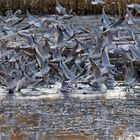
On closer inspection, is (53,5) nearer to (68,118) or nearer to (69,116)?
(69,116)

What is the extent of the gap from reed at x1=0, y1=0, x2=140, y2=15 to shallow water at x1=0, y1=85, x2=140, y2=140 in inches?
631

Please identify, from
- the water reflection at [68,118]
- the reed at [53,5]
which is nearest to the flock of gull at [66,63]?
the water reflection at [68,118]

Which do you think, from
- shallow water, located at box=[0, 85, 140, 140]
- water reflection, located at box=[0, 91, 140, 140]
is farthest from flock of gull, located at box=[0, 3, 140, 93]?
water reflection, located at box=[0, 91, 140, 140]

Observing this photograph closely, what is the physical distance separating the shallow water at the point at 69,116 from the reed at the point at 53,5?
1603 centimetres

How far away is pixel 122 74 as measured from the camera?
1605 cm

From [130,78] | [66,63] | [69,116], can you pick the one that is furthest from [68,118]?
[66,63]

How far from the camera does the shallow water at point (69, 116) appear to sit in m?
10.7

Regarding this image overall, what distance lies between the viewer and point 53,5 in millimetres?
31031

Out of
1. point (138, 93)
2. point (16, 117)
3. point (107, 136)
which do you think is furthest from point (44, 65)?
point (107, 136)

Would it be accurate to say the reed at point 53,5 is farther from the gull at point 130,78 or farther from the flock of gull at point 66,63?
the gull at point 130,78

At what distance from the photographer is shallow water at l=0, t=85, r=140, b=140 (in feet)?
35.0

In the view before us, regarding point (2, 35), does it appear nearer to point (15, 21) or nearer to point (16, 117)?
point (15, 21)

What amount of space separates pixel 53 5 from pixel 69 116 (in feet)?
62.6

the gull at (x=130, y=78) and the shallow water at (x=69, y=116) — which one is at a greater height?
→ the shallow water at (x=69, y=116)
